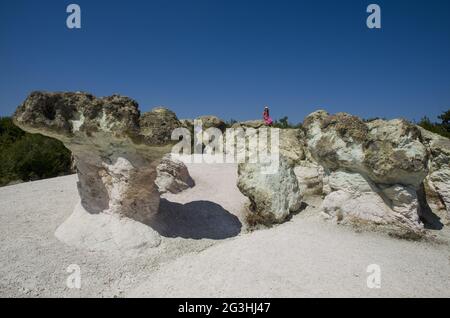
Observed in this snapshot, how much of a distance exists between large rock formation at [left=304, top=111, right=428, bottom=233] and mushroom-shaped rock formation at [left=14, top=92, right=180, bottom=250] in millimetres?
3352

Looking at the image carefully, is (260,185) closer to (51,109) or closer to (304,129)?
(304,129)

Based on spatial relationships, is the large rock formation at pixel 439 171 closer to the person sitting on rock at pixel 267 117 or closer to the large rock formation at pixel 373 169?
the large rock formation at pixel 373 169

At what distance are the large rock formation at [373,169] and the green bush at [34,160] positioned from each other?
10311mm

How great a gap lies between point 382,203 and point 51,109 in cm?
612

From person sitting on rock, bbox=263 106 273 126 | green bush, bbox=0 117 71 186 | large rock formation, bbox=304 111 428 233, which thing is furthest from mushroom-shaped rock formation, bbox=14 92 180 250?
person sitting on rock, bbox=263 106 273 126

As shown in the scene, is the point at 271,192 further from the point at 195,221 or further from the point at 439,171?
the point at 439,171

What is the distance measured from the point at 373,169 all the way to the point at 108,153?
15.8 ft

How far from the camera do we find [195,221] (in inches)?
267

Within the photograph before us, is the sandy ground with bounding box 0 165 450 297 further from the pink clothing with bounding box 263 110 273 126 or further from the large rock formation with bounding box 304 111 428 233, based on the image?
the pink clothing with bounding box 263 110 273 126

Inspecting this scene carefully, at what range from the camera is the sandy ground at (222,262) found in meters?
3.87

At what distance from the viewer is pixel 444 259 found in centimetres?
484

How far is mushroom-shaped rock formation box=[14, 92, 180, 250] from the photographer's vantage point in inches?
203

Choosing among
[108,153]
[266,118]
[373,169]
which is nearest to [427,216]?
[373,169]
